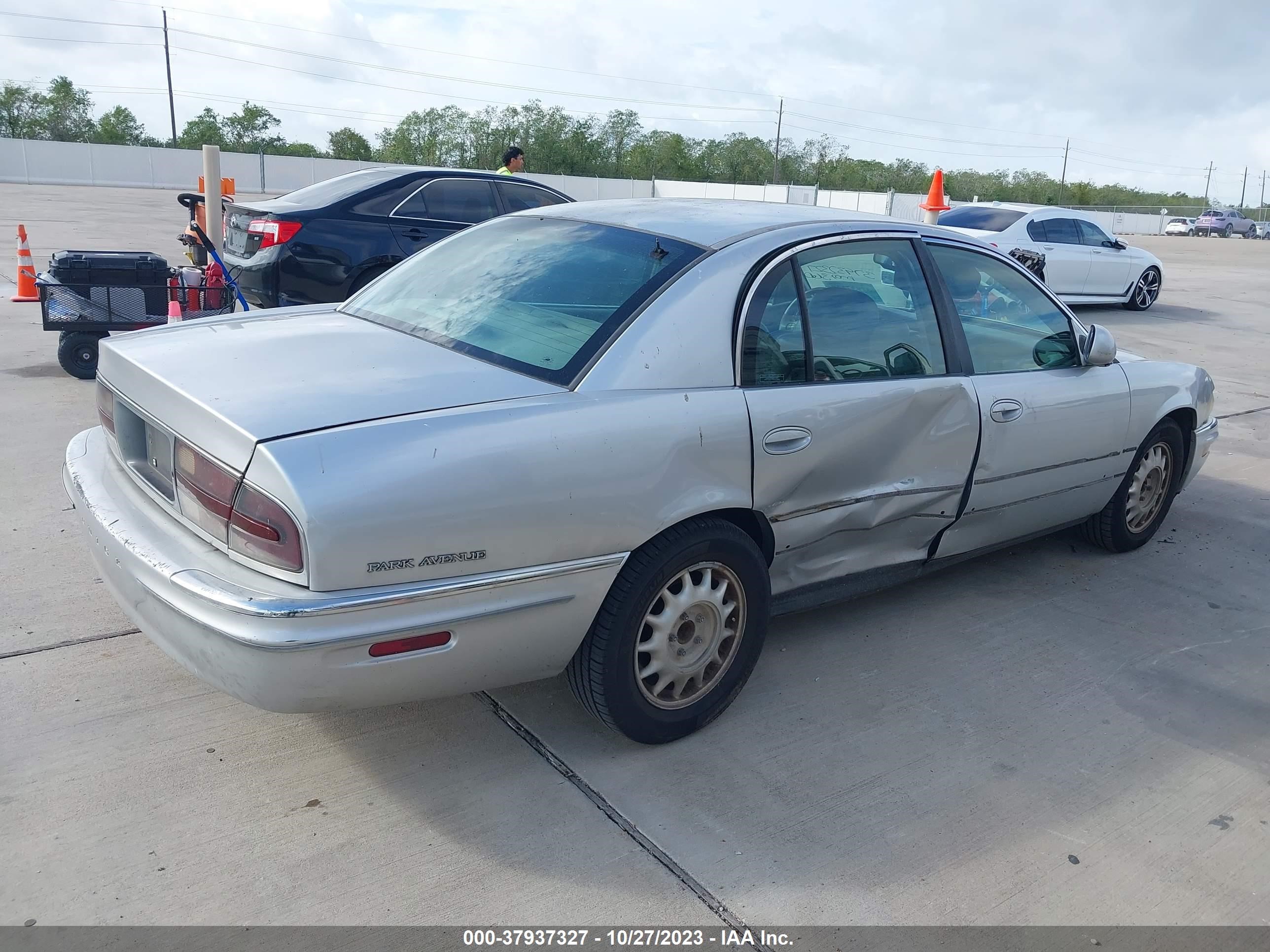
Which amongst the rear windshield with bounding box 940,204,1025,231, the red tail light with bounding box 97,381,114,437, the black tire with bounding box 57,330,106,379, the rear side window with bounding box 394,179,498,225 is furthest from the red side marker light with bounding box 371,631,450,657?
the rear windshield with bounding box 940,204,1025,231

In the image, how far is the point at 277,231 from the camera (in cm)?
771

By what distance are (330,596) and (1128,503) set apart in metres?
3.93

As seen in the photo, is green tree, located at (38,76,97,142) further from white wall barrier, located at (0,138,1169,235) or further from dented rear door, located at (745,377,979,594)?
dented rear door, located at (745,377,979,594)

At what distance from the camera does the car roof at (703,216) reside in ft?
11.1

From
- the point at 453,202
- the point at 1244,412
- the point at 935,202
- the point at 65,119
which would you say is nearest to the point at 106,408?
the point at 453,202

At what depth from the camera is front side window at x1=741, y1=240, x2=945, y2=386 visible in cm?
324

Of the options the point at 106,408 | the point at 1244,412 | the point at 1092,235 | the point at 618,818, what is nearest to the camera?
the point at 618,818

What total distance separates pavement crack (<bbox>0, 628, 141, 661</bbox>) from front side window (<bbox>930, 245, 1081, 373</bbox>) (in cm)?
317

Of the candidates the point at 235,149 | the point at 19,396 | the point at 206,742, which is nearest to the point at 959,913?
the point at 206,742

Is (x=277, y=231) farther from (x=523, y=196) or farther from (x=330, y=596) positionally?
(x=330, y=596)

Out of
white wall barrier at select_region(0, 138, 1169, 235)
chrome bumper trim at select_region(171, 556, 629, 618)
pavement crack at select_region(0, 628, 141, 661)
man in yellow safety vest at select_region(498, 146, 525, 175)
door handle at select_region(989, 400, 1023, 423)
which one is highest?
white wall barrier at select_region(0, 138, 1169, 235)

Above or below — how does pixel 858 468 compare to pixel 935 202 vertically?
below

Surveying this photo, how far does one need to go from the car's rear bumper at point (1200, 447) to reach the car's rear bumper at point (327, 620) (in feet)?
12.0

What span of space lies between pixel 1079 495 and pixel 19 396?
6.17 metres
